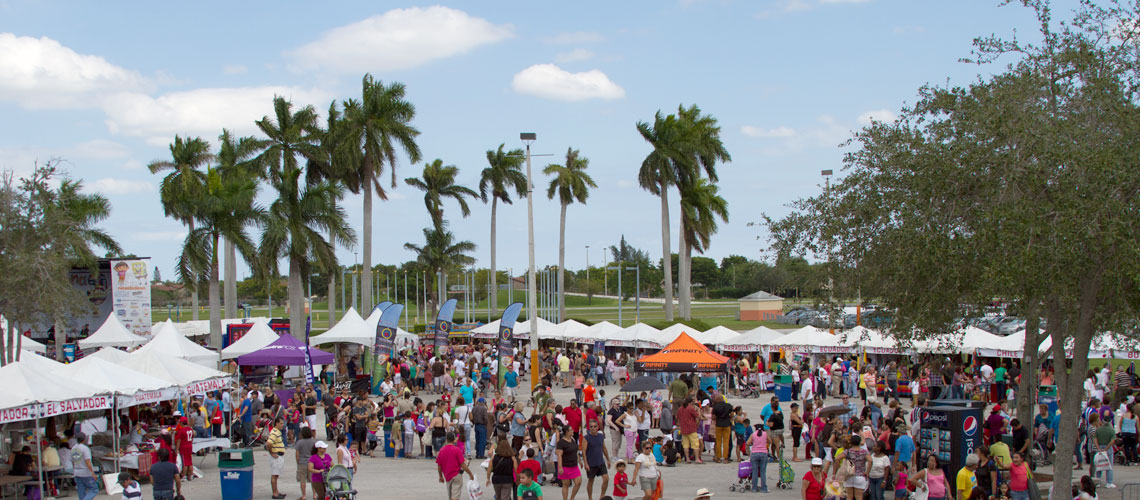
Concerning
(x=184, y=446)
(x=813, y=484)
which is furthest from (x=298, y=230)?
(x=813, y=484)

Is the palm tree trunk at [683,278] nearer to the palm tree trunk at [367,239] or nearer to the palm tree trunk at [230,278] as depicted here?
the palm tree trunk at [367,239]

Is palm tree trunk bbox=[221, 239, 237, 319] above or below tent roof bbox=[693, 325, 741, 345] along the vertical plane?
above

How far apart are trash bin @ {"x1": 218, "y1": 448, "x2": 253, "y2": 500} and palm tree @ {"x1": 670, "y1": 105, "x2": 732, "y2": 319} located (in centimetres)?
4294

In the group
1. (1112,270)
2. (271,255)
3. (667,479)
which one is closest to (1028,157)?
(1112,270)

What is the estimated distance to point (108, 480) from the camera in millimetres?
14422

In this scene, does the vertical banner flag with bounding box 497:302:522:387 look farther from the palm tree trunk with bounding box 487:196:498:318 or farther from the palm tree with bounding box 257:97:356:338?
the palm tree trunk with bounding box 487:196:498:318

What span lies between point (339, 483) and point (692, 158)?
46.5m

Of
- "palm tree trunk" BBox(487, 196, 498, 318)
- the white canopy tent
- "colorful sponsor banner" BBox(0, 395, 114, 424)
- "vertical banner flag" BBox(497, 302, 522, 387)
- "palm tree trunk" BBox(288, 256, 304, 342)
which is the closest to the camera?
"colorful sponsor banner" BBox(0, 395, 114, 424)

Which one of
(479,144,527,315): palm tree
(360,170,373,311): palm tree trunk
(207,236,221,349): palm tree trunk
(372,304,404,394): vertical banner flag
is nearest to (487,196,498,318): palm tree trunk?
(479,144,527,315): palm tree

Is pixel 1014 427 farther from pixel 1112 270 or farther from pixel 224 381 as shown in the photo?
pixel 224 381

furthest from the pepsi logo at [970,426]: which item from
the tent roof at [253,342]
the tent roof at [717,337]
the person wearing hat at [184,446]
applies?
the tent roof at [253,342]

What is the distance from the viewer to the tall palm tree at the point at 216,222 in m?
40.2

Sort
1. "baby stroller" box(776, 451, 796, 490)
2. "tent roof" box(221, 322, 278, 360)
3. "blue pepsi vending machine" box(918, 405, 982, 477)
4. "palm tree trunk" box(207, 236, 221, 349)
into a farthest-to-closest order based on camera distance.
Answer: "palm tree trunk" box(207, 236, 221, 349)
"tent roof" box(221, 322, 278, 360)
"baby stroller" box(776, 451, 796, 490)
"blue pepsi vending machine" box(918, 405, 982, 477)

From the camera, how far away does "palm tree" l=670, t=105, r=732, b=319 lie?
5741cm
